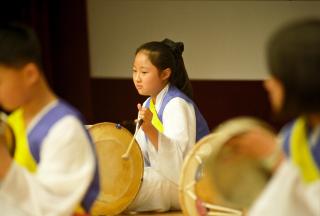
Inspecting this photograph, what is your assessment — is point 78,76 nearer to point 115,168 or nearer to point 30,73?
point 115,168

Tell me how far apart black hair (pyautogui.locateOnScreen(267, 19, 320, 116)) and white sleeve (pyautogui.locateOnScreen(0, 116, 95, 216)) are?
55cm

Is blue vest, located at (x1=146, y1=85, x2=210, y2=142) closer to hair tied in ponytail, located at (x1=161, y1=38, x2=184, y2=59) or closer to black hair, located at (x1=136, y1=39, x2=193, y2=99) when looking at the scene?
black hair, located at (x1=136, y1=39, x2=193, y2=99)

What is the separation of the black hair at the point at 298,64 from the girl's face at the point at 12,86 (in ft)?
2.17

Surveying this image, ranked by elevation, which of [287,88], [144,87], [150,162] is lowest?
[150,162]

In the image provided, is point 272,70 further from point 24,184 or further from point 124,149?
point 124,149

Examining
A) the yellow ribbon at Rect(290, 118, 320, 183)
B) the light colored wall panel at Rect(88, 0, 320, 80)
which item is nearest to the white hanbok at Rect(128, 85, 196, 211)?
the yellow ribbon at Rect(290, 118, 320, 183)

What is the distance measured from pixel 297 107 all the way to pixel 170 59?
6.68ft

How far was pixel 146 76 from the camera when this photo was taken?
3.30 meters

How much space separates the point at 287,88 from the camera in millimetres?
1378

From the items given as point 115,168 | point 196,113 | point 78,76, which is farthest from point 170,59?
point 78,76

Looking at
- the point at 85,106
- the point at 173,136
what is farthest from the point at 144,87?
the point at 85,106

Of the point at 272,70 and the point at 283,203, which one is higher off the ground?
the point at 272,70

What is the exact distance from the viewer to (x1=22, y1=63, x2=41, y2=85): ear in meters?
1.65

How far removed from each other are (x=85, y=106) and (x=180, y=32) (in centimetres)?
111
